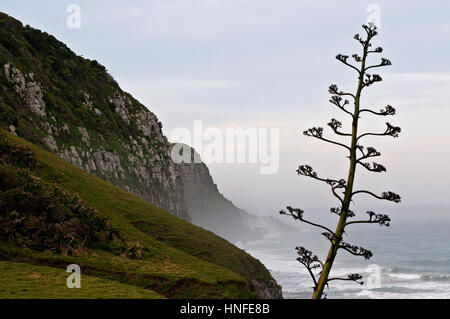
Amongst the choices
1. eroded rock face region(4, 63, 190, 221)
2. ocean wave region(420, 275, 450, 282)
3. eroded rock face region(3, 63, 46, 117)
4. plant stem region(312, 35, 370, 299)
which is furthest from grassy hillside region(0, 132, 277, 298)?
ocean wave region(420, 275, 450, 282)

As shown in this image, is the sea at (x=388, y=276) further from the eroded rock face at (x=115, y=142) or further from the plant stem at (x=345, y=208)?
the plant stem at (x=345, y=208)

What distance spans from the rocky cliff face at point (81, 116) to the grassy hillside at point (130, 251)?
1730cm

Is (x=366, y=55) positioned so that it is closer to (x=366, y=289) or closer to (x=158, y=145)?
(x=366, y=289)

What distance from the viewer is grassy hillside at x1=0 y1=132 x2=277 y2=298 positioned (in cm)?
2805

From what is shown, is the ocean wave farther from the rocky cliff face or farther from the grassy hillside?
the grassy hillside

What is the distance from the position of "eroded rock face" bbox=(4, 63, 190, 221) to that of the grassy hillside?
17780 mm

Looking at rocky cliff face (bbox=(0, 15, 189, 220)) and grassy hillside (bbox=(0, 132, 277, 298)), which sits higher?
rocky cliff face (bbox=(0, 15, 189, 220))

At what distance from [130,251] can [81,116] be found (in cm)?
5414

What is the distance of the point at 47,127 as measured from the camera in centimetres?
6925

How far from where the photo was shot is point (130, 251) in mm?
35188

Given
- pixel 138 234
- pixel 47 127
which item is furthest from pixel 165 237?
pixel 47 127

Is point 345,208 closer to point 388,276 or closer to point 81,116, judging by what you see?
point 81,116

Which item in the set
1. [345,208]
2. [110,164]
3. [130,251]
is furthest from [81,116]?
[345,208]
